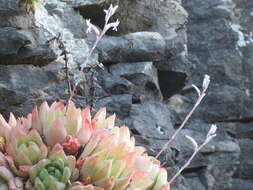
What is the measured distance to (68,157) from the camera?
1.46 metres

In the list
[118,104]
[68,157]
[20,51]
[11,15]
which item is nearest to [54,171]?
[68,157]

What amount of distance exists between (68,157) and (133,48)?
130 inches

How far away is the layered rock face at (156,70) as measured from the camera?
3.70 metres

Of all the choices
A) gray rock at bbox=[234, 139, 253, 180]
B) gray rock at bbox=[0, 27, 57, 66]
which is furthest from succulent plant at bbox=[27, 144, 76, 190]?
gray rock at bbox=[234, 139, 253, 180]

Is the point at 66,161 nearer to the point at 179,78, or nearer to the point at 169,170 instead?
the point at 169,170

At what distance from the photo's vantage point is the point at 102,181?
1.46 m

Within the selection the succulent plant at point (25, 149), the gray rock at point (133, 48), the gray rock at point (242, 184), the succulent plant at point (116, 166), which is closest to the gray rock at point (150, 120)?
the gray rock at point (133, 48)

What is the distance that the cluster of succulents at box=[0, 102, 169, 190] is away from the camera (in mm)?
1450

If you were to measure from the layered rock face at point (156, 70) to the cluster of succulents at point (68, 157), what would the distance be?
0.61 m

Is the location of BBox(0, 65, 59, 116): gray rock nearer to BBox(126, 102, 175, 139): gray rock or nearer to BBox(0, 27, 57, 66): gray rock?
BBox(0, 27, 57, 66): gray rock

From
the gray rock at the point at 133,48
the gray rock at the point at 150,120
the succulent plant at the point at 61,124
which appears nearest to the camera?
the succulent plant at the point at 61,124

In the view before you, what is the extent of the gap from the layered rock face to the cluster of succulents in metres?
0.61

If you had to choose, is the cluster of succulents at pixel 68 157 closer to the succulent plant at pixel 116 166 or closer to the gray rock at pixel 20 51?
the succulent plant at pixel 116 166

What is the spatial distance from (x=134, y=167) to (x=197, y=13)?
5.84 m
